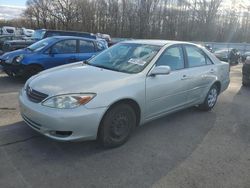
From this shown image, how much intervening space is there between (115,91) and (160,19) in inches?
1837

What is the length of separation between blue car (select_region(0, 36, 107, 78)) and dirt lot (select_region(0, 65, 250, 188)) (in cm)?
302

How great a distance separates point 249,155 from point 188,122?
145 cm

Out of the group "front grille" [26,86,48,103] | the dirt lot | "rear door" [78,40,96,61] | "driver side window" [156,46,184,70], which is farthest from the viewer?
"rear door" [78,40,96,61]

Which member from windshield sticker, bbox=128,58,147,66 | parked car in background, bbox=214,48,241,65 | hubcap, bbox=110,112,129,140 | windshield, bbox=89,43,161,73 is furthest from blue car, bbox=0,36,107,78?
parked car in background, bbox=214,48,241,65

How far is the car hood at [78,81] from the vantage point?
364cm

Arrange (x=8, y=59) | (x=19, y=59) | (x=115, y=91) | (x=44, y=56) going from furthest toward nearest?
(x=44, y=56) < (x=8, y=59) < (x=19, y=59) < (x=115, y=91)

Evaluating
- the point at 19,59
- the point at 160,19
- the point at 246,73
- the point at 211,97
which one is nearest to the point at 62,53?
the point at 19,59

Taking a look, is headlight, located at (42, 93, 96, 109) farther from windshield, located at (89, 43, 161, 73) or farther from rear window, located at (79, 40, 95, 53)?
rear window, located at (79, 40, 95, 53)

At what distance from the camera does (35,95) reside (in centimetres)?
375

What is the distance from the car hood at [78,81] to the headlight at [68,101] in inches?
2.7

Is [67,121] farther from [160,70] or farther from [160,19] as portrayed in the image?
[160,19]

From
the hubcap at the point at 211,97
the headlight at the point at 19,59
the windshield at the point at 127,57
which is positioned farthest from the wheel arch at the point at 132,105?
the headlight at the point at 19,59

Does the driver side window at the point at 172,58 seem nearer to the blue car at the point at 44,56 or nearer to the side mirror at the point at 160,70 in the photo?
the side mirror at the point at 160,70

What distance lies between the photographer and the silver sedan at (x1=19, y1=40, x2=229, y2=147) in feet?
11.5
